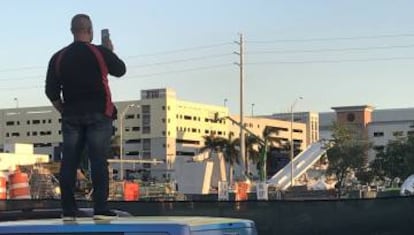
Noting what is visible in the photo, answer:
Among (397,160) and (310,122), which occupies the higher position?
(310,122)

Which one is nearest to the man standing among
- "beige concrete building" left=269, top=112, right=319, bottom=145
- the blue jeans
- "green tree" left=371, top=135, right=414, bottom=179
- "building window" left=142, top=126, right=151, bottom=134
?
the blue jeans

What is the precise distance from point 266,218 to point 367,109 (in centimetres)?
16204

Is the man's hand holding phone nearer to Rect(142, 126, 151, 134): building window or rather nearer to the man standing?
the man standing

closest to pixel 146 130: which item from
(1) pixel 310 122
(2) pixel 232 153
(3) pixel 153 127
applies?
(3) pixel 153 127

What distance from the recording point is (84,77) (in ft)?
19.3

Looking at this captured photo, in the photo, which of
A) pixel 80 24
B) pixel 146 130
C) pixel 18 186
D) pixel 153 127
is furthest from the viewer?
pixel 146 130

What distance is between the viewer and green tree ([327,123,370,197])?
87.2 meters

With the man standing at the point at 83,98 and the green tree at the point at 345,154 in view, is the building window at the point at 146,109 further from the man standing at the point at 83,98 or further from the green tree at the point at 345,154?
the man standing at the point at 83,98

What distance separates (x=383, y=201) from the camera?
9484mm

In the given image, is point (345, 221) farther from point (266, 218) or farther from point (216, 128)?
point (216, 128)

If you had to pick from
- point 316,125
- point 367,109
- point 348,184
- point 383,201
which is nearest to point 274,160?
point 348,184

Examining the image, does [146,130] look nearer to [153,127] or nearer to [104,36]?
[153,127]

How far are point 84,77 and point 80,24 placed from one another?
16.4 inches

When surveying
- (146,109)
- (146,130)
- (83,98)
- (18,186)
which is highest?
(146,109)
